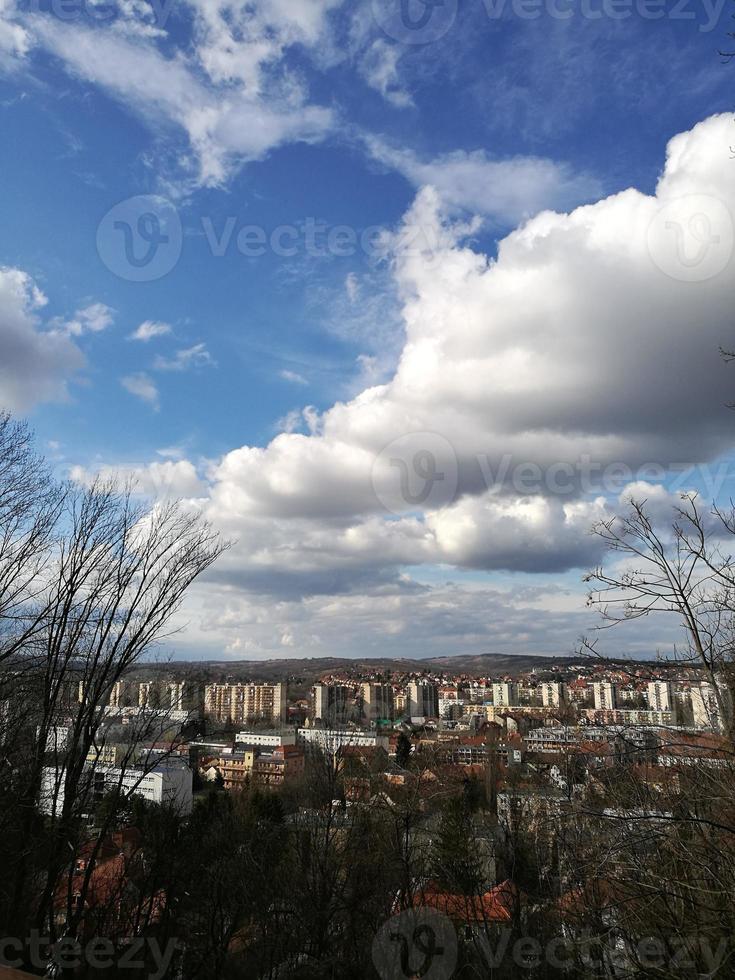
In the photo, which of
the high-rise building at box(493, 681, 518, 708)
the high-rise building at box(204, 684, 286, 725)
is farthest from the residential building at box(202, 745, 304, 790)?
the high-rise building at box(493, 681, 518, 708)

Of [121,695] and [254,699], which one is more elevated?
[121,695]

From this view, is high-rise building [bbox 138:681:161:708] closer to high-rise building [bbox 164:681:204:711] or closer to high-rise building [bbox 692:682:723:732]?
high-rise building [bbox 164:681:204:711]

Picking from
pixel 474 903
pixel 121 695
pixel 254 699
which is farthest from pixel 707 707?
pixel 254 699

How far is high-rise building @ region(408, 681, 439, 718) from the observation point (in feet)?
372

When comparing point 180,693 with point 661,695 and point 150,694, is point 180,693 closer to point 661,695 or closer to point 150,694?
point 150,694

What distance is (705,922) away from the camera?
4.82 m

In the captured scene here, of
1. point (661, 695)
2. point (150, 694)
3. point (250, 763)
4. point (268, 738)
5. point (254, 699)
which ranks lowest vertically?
point (268, 738)

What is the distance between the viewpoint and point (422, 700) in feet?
379

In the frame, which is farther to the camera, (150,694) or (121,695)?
(150,694)

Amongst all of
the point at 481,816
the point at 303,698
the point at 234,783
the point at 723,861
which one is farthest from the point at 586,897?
the point at 303,698

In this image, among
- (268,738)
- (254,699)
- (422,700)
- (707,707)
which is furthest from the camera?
(422,700)

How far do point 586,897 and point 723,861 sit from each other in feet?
8.53

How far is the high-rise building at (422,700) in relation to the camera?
372ft

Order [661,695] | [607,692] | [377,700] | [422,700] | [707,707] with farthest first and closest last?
1. [377,700]
2. [422,700]
3. [607,692]
4. [661,695]
5. [707,707]
